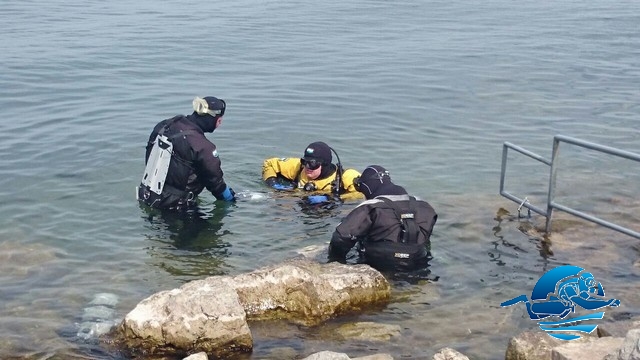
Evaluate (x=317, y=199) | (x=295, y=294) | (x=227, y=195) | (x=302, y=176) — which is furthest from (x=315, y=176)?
(x=295, y=294)

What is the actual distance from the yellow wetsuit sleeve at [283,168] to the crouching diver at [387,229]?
9.37ft

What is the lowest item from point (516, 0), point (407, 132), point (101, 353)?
point (101, 353)

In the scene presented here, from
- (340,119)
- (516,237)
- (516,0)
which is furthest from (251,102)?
(516,0)

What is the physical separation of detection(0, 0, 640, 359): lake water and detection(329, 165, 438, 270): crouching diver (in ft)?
1.08

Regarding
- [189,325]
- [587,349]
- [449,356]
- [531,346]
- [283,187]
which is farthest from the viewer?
[283,187]

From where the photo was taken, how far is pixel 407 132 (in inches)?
630

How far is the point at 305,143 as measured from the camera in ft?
49.8

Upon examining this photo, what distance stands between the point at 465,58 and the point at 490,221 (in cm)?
1396

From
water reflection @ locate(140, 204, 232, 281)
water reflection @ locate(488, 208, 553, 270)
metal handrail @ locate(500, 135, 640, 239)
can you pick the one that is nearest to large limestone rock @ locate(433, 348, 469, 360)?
metal handrail @ locate(500, 135, 640, 239)

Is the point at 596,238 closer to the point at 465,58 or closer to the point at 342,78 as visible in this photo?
the point at 342,78

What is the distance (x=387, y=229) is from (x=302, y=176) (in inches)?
123

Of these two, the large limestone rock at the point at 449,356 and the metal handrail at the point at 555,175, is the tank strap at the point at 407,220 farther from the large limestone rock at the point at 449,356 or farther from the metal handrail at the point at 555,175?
the large limestone rock at the point at 449,356

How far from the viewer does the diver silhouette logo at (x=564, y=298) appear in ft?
25.1

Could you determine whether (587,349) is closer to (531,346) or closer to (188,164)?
(531,346)
